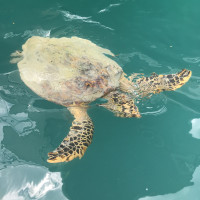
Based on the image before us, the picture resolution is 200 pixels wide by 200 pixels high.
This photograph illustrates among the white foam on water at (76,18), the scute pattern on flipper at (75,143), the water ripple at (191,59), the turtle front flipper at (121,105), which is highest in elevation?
the white foam on water at (76,18)

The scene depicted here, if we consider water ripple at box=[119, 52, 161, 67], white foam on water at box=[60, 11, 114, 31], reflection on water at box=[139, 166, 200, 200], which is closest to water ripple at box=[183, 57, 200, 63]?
water ripple at box=[119, 52, 161, 67]

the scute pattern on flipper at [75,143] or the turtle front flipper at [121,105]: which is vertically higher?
the turtle front flipper at [121,105]

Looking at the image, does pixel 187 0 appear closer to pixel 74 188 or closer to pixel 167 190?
pixel 167 190

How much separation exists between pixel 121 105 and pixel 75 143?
1017mm

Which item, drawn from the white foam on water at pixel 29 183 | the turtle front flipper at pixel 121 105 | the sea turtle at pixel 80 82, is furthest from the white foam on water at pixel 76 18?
the white foam on water at pixel 29 183

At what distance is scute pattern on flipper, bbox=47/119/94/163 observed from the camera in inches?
123

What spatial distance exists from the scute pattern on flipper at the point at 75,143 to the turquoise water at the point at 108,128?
0.50 feet

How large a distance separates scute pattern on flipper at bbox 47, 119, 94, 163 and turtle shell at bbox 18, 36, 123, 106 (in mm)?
429

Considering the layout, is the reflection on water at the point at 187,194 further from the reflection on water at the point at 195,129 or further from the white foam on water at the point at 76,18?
the white foam on water at the point at 76,18

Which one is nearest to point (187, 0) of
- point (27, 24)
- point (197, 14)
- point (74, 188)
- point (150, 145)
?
point (197, 14)

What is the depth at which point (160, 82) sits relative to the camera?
14.1 ft

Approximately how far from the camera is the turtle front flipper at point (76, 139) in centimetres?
312

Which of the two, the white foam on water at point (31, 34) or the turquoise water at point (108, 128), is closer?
the turquoise water at point (108, 128)

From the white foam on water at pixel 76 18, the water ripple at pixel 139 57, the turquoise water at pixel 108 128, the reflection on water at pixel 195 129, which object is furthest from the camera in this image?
the white foam on water at pixel 76 18
